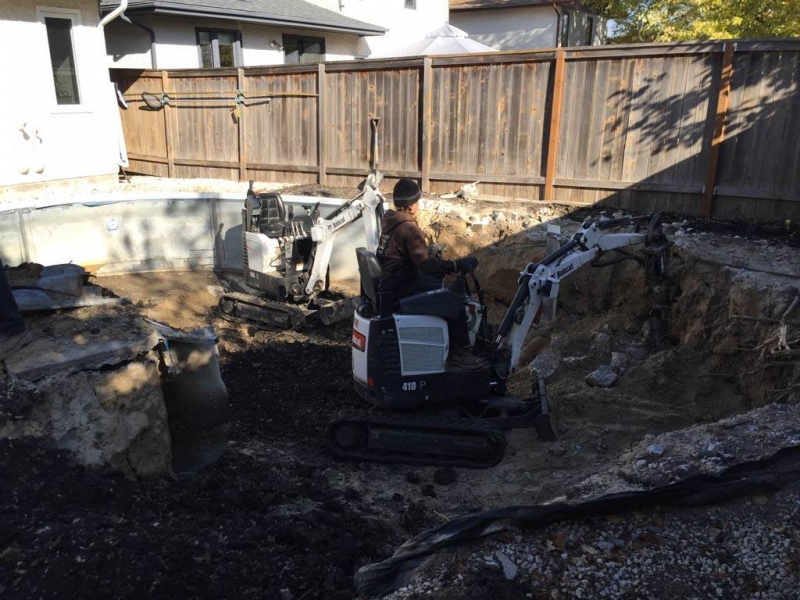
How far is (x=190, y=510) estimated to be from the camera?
4031 mm

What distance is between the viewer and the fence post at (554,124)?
32.7 feet

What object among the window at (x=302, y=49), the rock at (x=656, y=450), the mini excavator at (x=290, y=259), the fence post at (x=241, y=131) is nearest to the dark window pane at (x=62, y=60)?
the fence post at (x=241, y=131)

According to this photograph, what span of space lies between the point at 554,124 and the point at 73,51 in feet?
29.9

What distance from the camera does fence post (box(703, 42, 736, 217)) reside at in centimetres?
884

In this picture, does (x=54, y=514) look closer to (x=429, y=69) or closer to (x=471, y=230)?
(x=471, y=230)

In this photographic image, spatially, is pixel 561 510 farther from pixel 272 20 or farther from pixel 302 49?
pixel 302 49

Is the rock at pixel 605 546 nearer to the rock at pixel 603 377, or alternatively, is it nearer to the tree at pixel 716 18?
the rock at pixel 603 377

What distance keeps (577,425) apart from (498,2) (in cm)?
2229

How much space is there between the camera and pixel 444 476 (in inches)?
213

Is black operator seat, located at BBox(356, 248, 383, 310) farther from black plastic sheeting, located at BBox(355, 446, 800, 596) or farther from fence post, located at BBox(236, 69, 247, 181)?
fence post, located at BBox(236, 69, 247, 181)

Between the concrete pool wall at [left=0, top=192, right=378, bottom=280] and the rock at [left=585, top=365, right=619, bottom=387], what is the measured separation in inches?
192

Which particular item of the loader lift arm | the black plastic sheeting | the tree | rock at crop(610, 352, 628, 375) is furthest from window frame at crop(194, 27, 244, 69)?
Result: the black plastic sheeting

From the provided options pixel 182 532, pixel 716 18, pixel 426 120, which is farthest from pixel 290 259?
pixel 716 18

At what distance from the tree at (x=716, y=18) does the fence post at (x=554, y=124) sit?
29.5 feet
